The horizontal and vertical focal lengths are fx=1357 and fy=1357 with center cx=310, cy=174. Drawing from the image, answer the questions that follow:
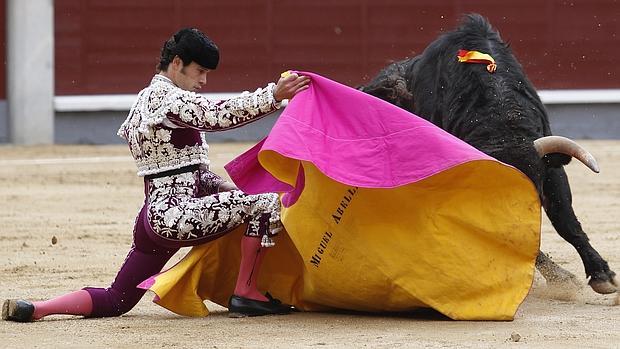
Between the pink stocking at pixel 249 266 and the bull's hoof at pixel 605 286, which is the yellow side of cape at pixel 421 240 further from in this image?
the bull's hoof at pixel 605 286

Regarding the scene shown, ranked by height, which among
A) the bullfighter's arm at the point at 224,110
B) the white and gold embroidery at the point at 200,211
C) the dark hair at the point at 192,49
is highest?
the dark hair at the point at 192,49

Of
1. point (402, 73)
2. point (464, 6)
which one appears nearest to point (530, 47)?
point (464, 6)

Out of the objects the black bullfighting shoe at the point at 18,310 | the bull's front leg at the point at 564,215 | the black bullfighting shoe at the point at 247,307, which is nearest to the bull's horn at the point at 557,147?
the bull's front leg at the point at 564,215

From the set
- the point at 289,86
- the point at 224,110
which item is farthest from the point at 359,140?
the point at 224,110

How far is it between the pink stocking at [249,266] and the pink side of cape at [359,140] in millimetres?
165

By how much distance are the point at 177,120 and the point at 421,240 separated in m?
0.65

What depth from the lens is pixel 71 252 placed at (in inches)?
188

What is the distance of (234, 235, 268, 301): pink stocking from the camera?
3355mm

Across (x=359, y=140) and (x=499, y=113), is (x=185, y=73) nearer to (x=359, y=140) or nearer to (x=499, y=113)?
(x=359, y=140)

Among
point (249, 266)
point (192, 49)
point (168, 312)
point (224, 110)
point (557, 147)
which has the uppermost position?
point (192, 49)

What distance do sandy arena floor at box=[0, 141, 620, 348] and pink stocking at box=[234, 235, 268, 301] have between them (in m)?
0.08

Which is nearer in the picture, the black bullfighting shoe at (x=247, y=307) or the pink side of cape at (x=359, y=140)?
the pink side of cape at (x=359, y=140)

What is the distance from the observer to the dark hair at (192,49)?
10.7ft

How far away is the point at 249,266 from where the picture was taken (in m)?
3.37
